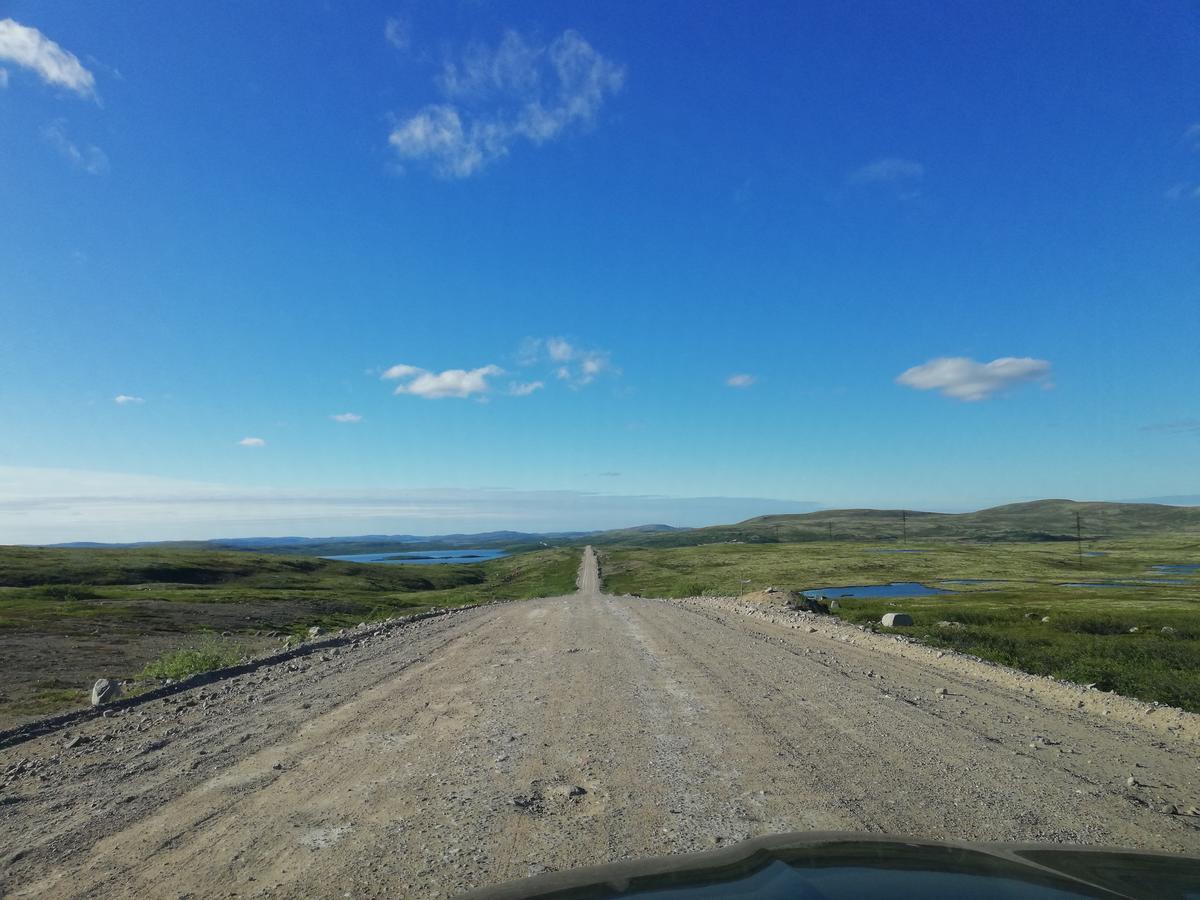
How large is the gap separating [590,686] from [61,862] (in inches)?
355

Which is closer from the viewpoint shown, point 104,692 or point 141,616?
point 104,692

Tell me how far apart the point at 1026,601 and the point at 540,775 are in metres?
64.5

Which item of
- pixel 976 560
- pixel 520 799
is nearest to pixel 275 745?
pixel 520 799

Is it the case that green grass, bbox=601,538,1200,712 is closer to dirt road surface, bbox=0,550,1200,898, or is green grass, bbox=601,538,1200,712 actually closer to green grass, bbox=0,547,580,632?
dirt road surface, bbox=0,550,1200,898

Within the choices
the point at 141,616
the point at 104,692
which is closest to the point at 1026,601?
the point at 104,692

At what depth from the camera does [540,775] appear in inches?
309

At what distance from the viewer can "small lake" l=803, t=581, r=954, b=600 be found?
7394 cm

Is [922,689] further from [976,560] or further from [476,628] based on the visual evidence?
[976,560]

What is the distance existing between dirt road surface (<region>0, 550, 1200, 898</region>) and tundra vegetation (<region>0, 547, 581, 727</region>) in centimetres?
717

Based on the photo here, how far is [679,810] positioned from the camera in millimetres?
6727

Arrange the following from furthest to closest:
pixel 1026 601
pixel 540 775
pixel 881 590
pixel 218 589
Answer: pixel 881 590, pixel 218 589, pixel 1026 601, pixel 540 775

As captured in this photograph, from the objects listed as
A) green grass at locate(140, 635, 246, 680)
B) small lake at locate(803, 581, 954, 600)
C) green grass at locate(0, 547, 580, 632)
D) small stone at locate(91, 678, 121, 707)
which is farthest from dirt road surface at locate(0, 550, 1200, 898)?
small lake at locate(803, 581, 954, 600)

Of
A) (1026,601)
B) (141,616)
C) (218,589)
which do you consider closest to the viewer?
(141,616)

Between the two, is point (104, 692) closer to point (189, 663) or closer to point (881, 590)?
point (189, 663)
